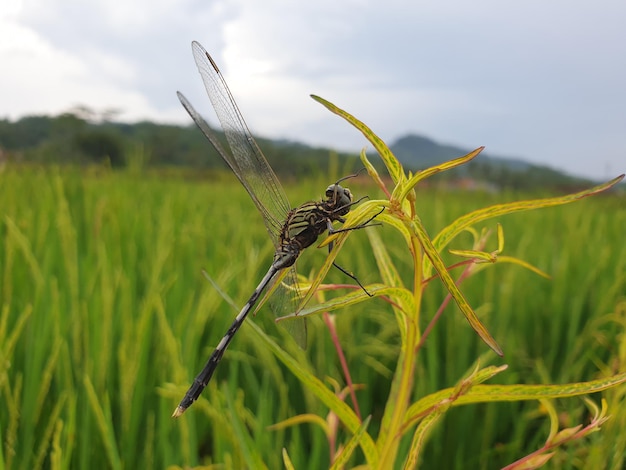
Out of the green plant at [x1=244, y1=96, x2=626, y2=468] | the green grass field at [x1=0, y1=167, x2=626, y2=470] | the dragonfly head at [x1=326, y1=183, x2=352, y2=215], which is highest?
the dragonfly head at [x1=326, y1=183, x2=352, y2=215]

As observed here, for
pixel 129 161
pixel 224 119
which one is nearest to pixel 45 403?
pixel 224 119

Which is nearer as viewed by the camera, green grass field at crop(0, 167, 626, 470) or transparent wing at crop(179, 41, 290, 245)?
transparent wing at crop(179, 41, 290, 245)

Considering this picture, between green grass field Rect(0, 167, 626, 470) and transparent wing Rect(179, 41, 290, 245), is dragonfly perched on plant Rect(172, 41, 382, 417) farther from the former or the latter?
green grass field Rect(0, 167, 626, 470)

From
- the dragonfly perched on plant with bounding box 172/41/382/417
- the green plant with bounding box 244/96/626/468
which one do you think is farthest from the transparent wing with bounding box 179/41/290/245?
the green plant with bounding box 244/96/626/468

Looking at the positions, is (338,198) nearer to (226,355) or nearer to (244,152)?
(244,152)

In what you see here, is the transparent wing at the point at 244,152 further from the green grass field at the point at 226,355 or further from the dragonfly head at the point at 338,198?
the green grass field at the point at 226,355

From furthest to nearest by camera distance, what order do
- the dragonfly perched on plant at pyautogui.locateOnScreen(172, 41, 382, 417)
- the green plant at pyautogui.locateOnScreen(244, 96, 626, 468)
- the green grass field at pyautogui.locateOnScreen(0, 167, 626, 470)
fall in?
the green grass field at pyautogui.locateOnScreen(0, 167, 626, 470)
the dragonfly perched on plant at pyautogui.locateOnScreen(172, 41, 382, 417)
the green plant at pyautogui.locateOnScreen(244, 96, 626, 468)

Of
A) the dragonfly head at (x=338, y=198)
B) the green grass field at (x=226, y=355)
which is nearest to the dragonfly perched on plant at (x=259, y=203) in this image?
the dragonfly head at (x=338, y=198)
